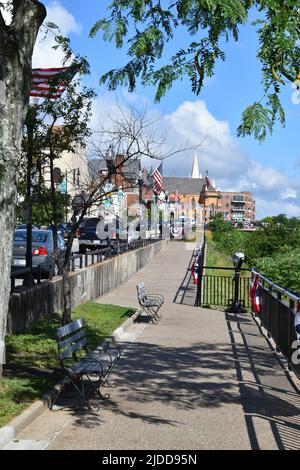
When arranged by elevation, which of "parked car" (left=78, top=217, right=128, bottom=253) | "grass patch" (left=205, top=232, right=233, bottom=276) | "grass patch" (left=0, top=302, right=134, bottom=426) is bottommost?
"grass patch" (left=205, top=232, right=233, bottom=276)

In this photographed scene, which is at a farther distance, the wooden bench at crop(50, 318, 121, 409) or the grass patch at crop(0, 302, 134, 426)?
the wooden bench at crop(50, 318, 121, 409)

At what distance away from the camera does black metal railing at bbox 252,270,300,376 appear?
972 cm

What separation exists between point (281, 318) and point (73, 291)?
18.6 feet

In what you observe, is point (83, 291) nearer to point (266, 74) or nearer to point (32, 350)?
point (32, 350)

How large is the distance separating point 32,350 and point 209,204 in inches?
6140

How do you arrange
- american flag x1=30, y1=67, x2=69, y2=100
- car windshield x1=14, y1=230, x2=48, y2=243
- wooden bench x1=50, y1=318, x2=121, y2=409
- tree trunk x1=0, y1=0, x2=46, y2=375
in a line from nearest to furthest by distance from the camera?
tree trunk x1=0, y1=0, x2=46, y2=375, wooden bench x1=50, y1=318, x2=121, y2=409, american flag x1=30, y1=67, x2=69, y2=100, car windshield x1=14, y1=230, x2=48, y2=243

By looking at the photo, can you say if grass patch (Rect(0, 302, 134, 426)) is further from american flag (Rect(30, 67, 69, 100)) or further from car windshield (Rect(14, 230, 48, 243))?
car windshield (Rect(14, 230, 48, 243))

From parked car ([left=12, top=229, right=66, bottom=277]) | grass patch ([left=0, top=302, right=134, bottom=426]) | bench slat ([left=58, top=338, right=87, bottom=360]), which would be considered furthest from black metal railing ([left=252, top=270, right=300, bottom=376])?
parked car ([left=12, top=229, right=66, bottom=277])

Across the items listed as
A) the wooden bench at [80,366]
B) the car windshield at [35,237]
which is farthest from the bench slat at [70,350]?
the car windshield at [35,237]

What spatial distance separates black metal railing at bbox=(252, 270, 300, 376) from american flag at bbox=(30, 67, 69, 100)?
5.33 metres

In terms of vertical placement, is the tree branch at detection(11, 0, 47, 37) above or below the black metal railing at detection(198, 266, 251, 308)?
above

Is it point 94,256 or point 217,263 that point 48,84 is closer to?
point 94,256

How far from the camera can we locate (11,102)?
7090 mm

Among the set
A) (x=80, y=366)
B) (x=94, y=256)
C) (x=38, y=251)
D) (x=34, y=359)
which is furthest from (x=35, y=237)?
(x=80, y=366)
